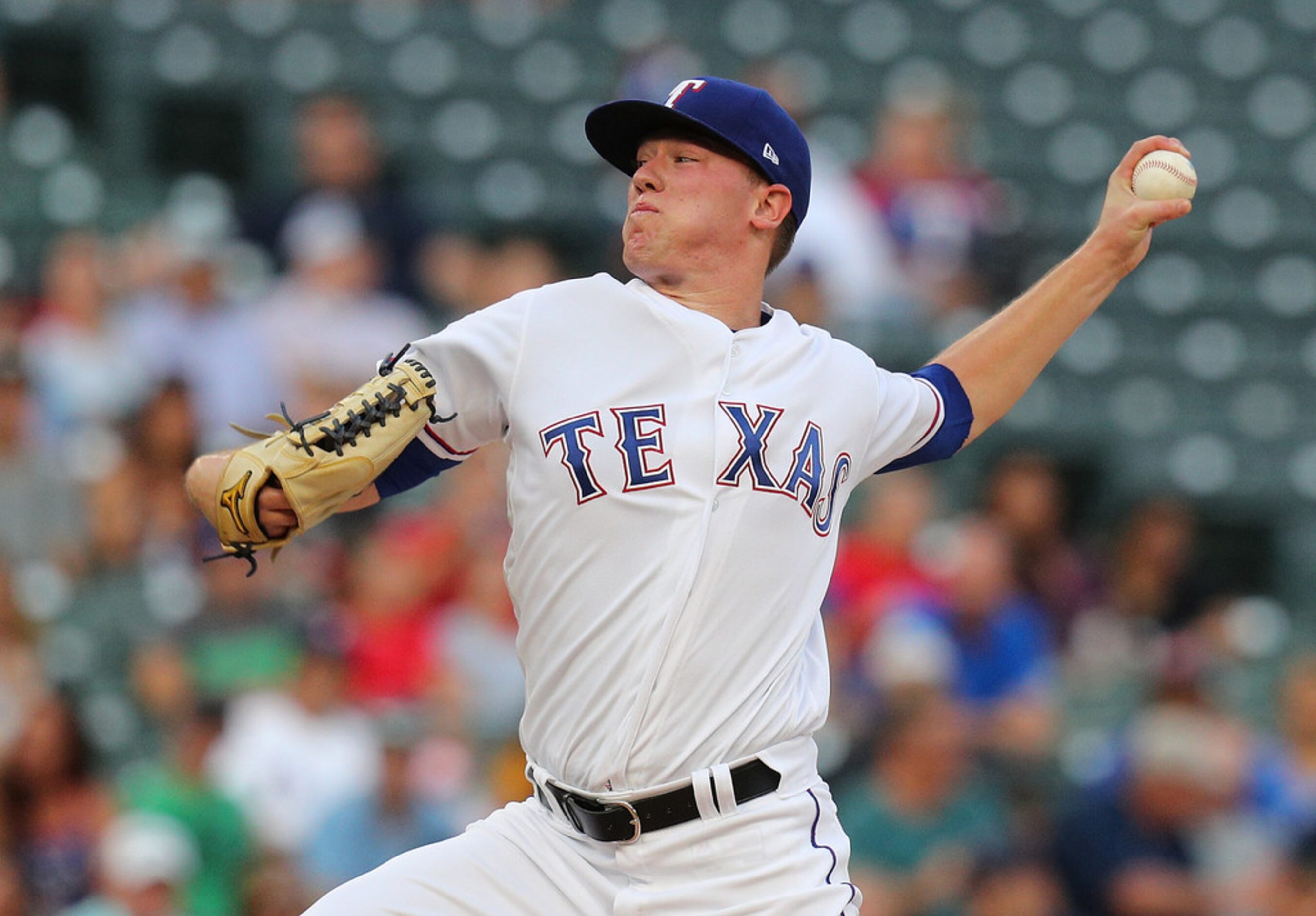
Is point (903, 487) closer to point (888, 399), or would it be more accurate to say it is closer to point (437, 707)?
point (437, 707)

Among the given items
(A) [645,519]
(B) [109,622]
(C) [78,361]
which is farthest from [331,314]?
(A) [645,519]

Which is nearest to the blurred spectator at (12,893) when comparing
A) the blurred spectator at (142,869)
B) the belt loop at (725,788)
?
the blurred spectator at (142,869)

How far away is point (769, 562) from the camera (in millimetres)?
3422

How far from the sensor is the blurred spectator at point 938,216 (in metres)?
9.67

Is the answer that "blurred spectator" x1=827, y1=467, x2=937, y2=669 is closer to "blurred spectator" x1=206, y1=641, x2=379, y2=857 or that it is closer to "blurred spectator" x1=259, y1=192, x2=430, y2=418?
"blurred spectator" x1=206, y1=641, x2=379, y2=857

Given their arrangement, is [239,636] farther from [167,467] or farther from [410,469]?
[410,469]

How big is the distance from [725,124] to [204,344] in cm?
537

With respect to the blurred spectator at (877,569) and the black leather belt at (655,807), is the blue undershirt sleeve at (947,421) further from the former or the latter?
the blurred spectator at (877,569)

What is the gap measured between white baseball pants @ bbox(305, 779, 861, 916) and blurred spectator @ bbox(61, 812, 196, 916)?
Result: 2972 mm

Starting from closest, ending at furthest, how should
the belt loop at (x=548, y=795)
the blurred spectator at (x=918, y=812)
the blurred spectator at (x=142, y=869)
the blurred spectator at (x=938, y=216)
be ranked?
the belt loop at (x=548, y=795) → the blurred spectator at (x=142, y=869) → the blurred spectator at (x=918, y=812) → the blurred spectator at (x=938, y=216)

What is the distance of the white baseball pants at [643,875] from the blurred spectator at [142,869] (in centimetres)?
297

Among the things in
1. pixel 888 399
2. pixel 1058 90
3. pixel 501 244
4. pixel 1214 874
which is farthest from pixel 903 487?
pixel 1058 90

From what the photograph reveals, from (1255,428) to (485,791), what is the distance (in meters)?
5.09

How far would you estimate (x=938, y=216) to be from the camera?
9844 mm
